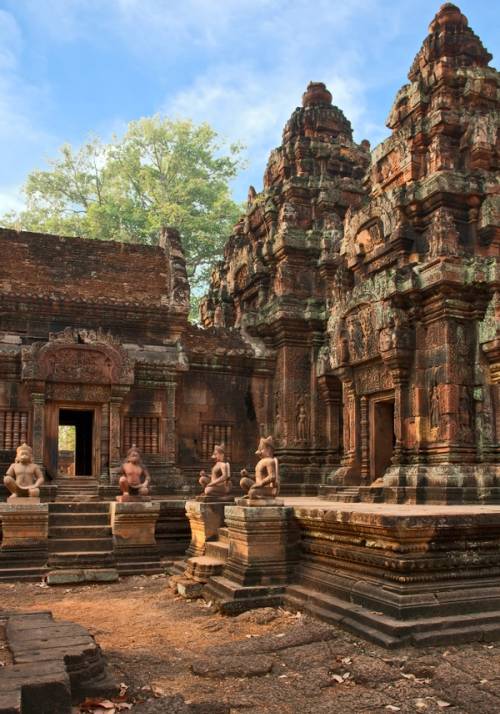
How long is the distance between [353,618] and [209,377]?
9.50 m

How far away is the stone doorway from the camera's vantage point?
40.7 ft

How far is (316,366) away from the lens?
1539 centimetres

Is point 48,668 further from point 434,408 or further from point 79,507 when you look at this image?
point 434,408

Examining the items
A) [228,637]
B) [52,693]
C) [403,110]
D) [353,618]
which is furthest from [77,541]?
[403,110]

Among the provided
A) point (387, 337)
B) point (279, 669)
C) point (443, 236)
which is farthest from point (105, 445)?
point (279, 669)

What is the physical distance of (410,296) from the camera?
11.0 metres

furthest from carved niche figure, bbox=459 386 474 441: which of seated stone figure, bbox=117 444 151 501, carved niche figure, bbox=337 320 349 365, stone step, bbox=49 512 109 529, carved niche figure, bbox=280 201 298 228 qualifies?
carved niche figure, bbox=280 201 298 228

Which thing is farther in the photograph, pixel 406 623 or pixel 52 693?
pixel 406 623

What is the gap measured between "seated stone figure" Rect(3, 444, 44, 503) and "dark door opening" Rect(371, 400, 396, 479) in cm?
558

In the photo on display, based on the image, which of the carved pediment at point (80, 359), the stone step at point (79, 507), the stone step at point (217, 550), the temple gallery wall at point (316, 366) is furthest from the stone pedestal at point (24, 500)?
the carved pediment at point (80, 359)

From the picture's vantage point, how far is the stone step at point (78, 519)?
1116 cm

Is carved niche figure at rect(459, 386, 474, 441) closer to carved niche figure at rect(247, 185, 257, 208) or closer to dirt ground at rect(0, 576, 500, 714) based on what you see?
dirt ground at rect(0, 576, 500, 714)

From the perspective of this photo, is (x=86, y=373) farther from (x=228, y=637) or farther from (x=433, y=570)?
(x=433, y=570)

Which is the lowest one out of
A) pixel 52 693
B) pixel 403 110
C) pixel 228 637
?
pixel 228 637
